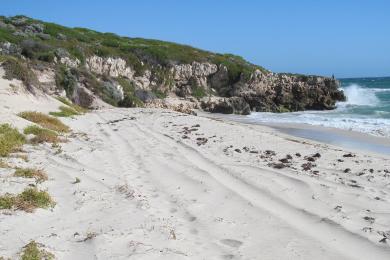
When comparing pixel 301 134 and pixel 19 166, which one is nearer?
pixel 19 166

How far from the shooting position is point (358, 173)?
1175 cm

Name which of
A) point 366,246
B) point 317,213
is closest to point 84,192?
point 317,213

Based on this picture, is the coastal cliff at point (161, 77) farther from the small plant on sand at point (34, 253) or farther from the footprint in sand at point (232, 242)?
the small plant on sand at point (34, 253)

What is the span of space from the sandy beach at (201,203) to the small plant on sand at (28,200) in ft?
0.61

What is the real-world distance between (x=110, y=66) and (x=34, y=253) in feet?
134

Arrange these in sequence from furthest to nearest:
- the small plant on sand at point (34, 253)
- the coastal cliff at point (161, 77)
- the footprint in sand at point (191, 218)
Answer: the coastal cliff at point (161, 77)
the footprint in sand at point (191, 218)
the small plant on sand at point (34, 253)

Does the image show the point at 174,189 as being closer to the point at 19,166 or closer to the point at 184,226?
the point at 184,226

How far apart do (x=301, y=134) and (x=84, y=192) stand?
20.0m

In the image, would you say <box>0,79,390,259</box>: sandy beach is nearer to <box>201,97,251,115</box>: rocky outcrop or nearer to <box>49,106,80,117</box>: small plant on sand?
<box>49,106,80,117</box>: small plant on sand

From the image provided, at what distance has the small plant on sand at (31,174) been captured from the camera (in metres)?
9.16

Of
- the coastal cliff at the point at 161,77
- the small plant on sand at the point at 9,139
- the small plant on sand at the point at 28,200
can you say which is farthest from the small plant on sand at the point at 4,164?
the coastal cliff at the point at 161,77

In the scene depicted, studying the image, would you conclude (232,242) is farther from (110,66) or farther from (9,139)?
(110,66)

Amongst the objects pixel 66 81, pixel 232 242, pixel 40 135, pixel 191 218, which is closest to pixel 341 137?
pixel 40 135

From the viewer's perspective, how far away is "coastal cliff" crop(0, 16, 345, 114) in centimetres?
3732
